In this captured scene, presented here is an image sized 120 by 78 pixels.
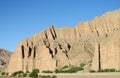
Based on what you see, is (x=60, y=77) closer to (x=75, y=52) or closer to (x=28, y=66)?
(x=75, y=52)

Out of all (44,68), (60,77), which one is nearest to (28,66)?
(44,68)

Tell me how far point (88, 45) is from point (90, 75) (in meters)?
55.5

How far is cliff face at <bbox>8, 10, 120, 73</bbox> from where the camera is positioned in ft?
387

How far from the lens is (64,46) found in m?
133

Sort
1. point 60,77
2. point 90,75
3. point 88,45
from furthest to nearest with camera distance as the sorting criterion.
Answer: point 88,45 < point 60,77 < point 90,75

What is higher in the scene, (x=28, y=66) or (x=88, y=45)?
(x=88, y=45)

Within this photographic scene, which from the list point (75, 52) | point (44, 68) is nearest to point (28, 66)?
point (44, 68)

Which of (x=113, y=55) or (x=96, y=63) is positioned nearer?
(x=113, y=55)

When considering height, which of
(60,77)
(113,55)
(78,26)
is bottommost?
(60,77)

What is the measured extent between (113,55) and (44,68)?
181ft

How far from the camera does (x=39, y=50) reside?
13525 centimetres

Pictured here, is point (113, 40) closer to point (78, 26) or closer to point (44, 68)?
point (44, 68)

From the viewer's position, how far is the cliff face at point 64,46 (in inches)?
4646

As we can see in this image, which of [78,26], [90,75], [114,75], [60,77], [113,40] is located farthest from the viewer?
[78,26]
